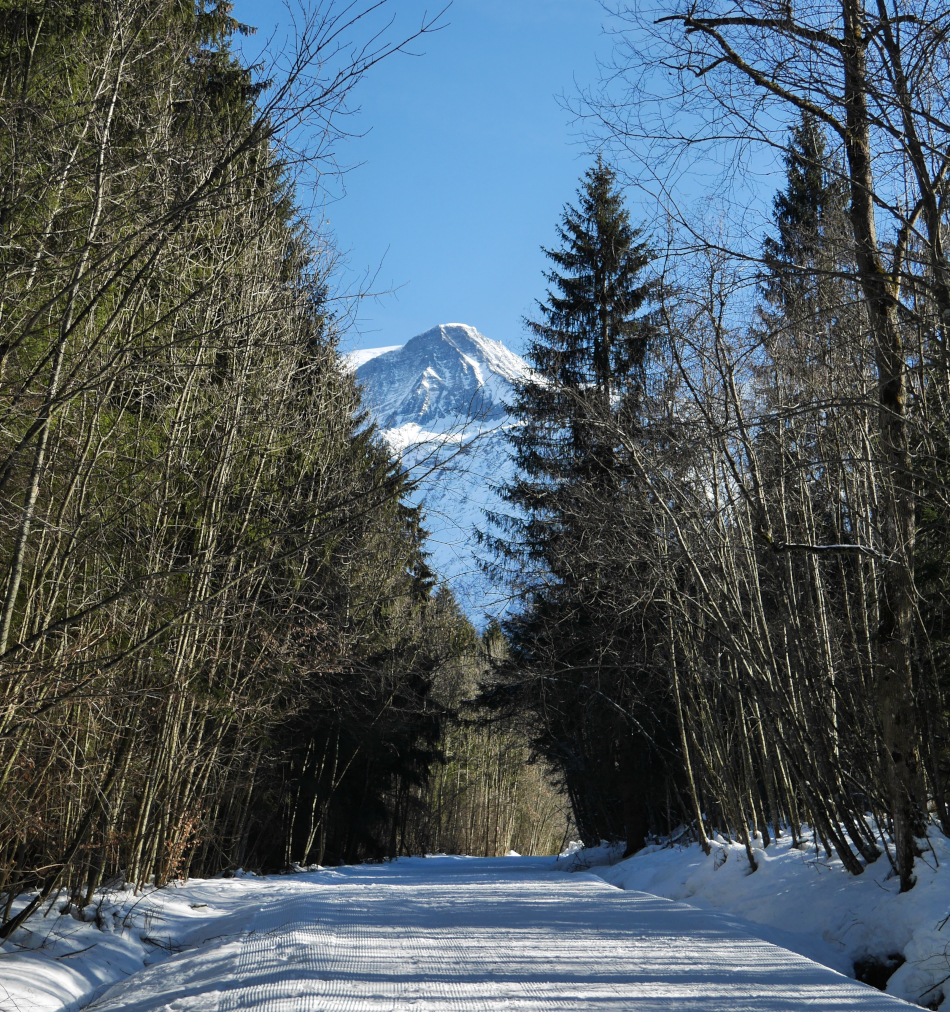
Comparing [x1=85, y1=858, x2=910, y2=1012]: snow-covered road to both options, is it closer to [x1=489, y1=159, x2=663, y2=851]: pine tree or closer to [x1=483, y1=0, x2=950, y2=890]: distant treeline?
[x1=483, y1=0, x2=950, y2=890]: distant treeline

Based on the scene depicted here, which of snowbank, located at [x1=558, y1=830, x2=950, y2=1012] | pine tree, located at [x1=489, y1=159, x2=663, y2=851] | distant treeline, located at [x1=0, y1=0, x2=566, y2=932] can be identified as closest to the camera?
distant treeline, located at [x1=0, y1=0, x2=566, y2=932]

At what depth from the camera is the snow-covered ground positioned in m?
3.21

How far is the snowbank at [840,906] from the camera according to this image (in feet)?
13.7

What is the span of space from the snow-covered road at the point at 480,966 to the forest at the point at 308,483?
1.18 metres

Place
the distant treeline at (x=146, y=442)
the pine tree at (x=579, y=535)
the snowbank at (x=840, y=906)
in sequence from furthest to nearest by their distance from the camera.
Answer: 1. the pine tree at (x=579, y=535)
2. the snowbank at (x=840, y=906)
3. the distant treeline at (x=146, y=442)

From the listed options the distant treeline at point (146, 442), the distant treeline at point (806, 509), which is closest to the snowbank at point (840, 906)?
the distant treeline at point (806, 509)

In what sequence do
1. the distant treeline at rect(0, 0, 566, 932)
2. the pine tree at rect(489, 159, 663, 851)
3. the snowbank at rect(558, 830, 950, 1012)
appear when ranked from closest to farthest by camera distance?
the distant treeline at rect(0, 0, 566, 932)
the snowbank at rect(558, 830, 950, 1012)
the pine tree at rect(489, 159, 663, 851)

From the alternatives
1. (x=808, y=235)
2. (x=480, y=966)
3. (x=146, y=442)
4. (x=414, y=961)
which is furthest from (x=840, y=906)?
(x=146, y=442)

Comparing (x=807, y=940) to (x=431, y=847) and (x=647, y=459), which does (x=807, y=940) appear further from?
(x=431, y=847)

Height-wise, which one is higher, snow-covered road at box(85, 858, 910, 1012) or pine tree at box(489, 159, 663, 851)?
pine tree at box(489, 159, 663, 851)

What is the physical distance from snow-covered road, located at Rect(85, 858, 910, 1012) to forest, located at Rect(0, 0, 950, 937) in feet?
3.87

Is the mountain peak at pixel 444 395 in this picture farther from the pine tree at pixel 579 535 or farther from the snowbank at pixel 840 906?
the snowbank at pixel 840 906

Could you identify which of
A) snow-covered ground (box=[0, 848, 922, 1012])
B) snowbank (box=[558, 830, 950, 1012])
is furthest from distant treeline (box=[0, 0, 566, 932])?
snowbank (box=[558, 830, 950, 1012])

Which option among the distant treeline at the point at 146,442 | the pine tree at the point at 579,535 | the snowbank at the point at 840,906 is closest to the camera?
the distant treeline at the point at 146,442
